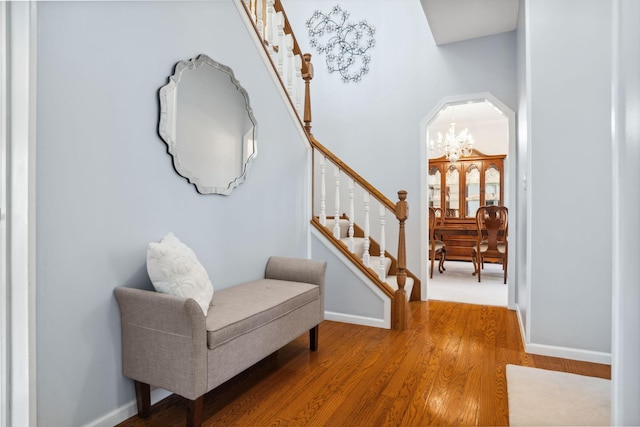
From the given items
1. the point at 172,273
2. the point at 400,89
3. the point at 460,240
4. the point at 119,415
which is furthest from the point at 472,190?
A: the point at 119,415

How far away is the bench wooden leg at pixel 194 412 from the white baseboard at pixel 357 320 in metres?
1.88

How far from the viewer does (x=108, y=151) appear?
1.71 metres

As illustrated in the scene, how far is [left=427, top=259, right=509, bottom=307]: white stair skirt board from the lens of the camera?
416 centimetres

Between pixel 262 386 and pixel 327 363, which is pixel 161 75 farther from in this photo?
pixel 327 363

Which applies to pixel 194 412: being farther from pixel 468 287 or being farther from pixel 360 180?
pixel 468 287

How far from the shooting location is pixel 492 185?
6.99m

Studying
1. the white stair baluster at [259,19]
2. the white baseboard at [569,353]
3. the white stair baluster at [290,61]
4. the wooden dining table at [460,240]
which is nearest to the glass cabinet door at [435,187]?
the wooden dining table at [460,240]

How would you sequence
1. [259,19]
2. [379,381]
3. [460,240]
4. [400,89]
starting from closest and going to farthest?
[379,381]
[259,19]
[400,89]
[460,240]

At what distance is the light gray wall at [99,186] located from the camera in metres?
1.47

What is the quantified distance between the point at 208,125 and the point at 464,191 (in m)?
5.99

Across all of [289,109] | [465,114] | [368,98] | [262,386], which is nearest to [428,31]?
[368,98]

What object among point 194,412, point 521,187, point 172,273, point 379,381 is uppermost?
point 521,187

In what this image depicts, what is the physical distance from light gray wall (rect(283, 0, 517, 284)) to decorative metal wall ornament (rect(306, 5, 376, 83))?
8 cm

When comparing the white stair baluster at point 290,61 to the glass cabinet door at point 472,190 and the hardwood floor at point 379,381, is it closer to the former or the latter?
Answer: the hardwood floor at point 379,381
